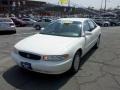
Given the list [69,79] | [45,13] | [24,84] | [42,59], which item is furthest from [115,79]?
[45,13]

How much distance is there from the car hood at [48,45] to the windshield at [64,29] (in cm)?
36

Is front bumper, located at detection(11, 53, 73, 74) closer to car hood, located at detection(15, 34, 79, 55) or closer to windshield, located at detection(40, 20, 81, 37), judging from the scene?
car hood, located at detection(15, 34, 79, 55)

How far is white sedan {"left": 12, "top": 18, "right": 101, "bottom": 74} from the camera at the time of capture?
480 cm

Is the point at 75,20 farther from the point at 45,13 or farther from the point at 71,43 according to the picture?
the point at 45,13

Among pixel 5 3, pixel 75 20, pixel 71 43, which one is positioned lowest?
pixel 71 43

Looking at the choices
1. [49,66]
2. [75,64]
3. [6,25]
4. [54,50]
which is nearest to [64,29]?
[75,64]

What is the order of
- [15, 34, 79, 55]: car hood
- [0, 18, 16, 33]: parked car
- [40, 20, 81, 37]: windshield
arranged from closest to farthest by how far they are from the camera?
[15, 34, 79, 55]: car hood < [40, 20, 81, 37]: windshield < [0, 18, 16, 33]: parked car

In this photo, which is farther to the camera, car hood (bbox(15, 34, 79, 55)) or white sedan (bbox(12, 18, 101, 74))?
car hood (bbox(15, 34, 79, 55))

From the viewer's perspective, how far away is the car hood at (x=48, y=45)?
4945 mm

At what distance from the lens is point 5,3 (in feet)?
256

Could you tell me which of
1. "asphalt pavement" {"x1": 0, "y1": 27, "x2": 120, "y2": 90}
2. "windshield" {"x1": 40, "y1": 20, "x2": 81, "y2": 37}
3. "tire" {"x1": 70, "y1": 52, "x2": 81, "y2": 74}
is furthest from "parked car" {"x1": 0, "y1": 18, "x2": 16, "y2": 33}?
"tire" {"x1": 70, "y1": 52, "x2": 81, "y2": 74}

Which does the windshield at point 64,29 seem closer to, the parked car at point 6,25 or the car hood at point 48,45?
the car hood at point 48,45

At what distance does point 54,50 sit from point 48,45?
353 mm

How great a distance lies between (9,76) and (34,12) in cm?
7803
